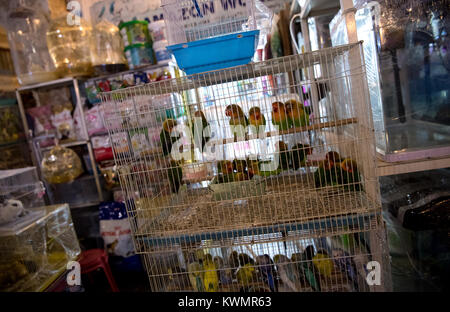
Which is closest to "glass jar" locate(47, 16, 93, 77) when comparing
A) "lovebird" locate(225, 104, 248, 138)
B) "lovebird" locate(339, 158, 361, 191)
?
"lovebird" locate(225, 104, 248, 138)

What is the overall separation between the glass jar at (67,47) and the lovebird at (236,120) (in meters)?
1.66

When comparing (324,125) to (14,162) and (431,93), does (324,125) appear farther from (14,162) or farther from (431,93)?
(14,162)

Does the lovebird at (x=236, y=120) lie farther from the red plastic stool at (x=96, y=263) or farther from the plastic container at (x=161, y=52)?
the red plastic stool at (x=96, y=263)

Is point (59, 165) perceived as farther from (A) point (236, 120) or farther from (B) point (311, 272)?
(B) point (311, 272)

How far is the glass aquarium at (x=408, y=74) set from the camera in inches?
41.9

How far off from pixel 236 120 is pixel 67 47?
1781mm

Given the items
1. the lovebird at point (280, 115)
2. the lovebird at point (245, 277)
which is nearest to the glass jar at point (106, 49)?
the lovebird at point (280, 115)

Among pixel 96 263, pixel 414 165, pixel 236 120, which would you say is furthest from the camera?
pixel 96 263

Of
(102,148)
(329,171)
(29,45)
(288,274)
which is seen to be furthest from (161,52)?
(288,274)

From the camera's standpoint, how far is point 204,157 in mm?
1249

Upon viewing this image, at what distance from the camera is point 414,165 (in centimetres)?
106

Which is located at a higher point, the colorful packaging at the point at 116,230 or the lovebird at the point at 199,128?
the lovebird at the point at 199,128
